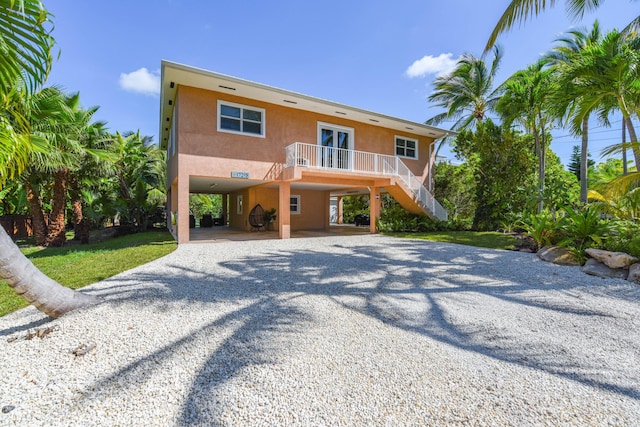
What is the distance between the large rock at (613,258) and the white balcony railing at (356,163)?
8.45 metres

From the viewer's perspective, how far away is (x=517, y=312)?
4.42 metres

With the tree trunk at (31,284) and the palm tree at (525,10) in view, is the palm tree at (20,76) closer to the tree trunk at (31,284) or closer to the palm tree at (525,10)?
the tree trunk at (31,284)

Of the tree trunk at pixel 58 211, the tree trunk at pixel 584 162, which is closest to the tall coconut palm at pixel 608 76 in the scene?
the tree trunk at pixel 584 162

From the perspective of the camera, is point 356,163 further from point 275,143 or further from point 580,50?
point 580,50

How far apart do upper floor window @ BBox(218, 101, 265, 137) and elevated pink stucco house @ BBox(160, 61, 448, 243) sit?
0.12 feet

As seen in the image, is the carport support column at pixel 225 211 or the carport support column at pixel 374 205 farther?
the carport support column at pixel 225 211

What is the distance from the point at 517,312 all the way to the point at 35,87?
20.8 ft

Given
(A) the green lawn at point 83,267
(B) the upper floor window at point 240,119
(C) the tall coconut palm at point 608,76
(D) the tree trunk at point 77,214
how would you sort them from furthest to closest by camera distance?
(D) the tree trunk at point 77,214 < (B) the upper floor window at point 240,119 < (C) the tall coconut palm at point 608,76 < (A) the green lawn at point 83,267

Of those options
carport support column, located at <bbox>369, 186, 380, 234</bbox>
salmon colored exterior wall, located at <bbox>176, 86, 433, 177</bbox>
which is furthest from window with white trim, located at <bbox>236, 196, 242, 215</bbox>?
carport support column, located at <bbox>369, 186, 380, 234</bbox>

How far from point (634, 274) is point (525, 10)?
20.1 ft

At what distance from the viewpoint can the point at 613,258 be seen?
642cm

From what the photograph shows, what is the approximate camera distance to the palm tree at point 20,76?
2234 mm

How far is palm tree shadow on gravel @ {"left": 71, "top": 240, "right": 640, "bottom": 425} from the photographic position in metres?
2.87

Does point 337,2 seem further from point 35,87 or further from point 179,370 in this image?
point 179,370
